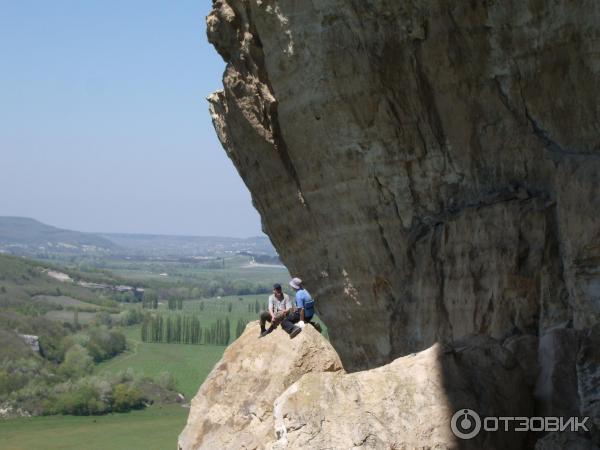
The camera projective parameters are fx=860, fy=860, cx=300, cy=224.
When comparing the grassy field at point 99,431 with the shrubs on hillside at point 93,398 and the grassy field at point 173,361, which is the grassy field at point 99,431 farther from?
the grassy field at point 173,361

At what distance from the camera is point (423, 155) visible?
16.6 metres

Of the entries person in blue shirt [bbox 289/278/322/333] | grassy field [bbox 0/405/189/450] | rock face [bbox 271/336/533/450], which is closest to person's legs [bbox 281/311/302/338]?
person in blue shirt [bbox 289/278/322/333]

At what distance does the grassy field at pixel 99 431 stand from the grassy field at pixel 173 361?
1278 cm

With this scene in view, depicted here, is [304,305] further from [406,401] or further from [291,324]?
[406,401]

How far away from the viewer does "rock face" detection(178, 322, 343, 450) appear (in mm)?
13266

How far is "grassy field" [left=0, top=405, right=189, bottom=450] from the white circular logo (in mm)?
59853

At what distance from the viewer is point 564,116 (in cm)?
1420

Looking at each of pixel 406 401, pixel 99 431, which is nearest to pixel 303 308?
pixel 406 401

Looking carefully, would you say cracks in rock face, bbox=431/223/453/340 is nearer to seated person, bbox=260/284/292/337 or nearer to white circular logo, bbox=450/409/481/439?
seated person, bbox=260/284/292/337

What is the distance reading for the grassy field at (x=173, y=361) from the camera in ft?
350

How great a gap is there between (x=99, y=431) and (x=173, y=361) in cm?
3920

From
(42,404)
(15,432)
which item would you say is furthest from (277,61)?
(42,404)

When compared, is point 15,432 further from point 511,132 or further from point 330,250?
point 511,132

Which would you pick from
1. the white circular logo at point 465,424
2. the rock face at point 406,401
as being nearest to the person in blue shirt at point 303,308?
the rock face at point 406,401
